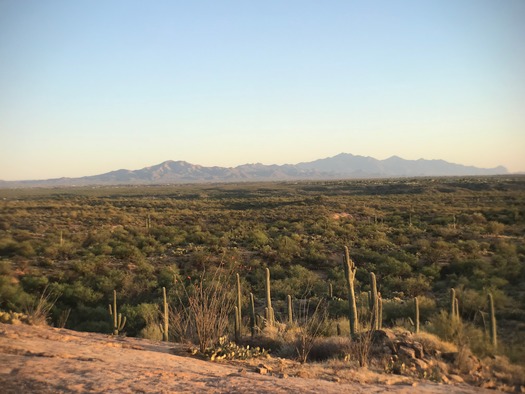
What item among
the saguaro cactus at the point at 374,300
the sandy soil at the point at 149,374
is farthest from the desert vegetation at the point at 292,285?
the sandy soil at the point at 149,374

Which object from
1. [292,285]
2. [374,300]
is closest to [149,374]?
[374,300]

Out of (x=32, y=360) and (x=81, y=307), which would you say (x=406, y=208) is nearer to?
(x=81, y=307)

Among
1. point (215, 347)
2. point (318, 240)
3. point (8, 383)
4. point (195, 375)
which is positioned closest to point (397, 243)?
point (318, 240)

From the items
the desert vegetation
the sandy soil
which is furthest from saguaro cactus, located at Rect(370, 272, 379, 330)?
the sandy soil

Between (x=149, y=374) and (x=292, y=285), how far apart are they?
40.1ft

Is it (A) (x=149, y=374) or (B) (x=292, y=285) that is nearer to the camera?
(A) (x=149, y=374)

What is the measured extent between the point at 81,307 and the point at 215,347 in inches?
372

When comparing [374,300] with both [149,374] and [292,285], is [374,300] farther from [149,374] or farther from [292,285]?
[292,285]

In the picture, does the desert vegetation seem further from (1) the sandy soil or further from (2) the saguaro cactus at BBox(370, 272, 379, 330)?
(1) the sandy soil

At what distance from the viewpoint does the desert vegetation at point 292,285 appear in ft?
32.2

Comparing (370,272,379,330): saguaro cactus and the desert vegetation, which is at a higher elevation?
(370,272,379,330): saguaro cactus

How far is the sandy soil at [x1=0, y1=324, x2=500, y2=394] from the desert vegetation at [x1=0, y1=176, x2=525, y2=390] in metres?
0.83

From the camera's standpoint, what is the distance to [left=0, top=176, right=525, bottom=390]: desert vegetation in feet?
32.2

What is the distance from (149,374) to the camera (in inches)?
275
